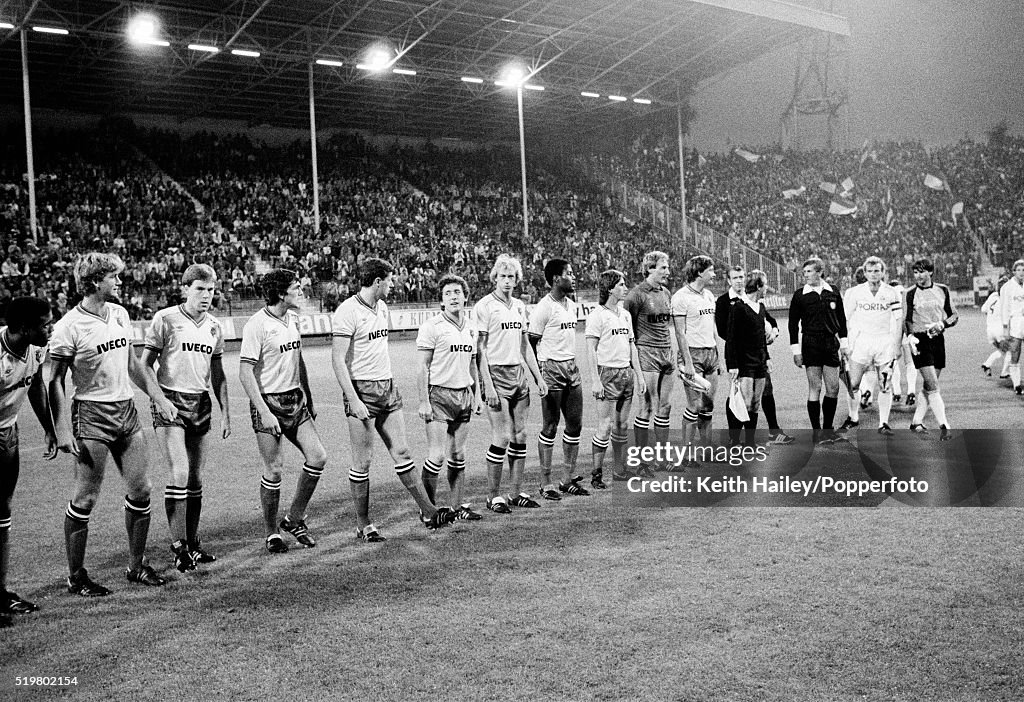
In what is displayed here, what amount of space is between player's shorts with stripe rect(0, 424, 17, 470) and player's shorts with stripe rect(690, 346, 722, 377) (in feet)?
18.4

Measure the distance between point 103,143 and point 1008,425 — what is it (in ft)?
112

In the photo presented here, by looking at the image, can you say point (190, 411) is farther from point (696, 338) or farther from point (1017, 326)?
point (1017, 326)

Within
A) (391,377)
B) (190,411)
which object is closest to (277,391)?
(190,411)

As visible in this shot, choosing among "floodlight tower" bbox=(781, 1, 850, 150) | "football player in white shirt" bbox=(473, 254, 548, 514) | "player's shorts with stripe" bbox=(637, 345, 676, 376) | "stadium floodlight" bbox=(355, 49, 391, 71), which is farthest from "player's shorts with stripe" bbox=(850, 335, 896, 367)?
"floodlight tower" bbox=(781, 1, 850, 150)

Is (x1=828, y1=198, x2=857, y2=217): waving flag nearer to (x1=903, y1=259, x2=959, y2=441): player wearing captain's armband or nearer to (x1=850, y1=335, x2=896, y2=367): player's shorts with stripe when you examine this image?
(x1=903, y1=259, x2=959, y2=441): player wearing captain's armband

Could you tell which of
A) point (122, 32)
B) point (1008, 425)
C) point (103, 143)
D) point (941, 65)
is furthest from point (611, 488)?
point (941, 65)

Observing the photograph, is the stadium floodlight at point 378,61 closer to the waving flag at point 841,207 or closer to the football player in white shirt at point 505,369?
the waving flag at point 841,207

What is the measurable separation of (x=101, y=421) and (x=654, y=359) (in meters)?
4.55

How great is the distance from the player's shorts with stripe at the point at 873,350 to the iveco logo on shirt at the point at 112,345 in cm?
738

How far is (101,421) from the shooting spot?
5008mm

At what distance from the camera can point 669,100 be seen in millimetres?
38844

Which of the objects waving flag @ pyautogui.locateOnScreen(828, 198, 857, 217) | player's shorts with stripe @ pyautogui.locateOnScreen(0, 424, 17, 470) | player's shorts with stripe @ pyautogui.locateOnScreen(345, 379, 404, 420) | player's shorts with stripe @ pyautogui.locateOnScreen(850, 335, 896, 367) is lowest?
player's shorts with stripe @ pyautogui.locateOnScreen(0, 424, 17, 470)

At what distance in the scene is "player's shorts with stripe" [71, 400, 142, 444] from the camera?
16.3 feet

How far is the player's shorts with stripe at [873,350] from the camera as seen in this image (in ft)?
29.9
